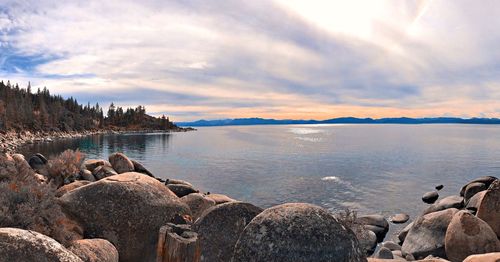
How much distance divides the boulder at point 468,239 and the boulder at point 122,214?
1152 centimetres

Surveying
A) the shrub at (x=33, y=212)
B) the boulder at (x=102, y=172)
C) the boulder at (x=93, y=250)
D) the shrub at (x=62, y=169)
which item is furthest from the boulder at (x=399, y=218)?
the shrub at (x=33, y=212)

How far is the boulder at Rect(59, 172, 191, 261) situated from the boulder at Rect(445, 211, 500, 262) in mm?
11521

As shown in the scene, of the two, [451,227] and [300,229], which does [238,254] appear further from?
[451,227]

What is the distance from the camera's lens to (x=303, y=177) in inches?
1823

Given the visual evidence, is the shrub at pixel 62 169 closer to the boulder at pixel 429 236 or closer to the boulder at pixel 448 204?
the boulder at pixel 429 236

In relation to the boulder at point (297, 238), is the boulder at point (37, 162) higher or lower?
lower

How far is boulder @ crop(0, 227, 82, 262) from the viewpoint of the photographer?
16.6ft

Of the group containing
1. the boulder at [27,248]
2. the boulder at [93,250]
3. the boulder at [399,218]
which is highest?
the boulder at [27,248]

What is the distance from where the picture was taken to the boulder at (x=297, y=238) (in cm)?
535

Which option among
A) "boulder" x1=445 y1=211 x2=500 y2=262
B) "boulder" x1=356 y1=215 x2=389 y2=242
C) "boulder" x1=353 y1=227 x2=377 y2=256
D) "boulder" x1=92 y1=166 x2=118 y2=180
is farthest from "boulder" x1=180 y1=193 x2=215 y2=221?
"boulder" x1=356 y1=215 x2=389 y2=242

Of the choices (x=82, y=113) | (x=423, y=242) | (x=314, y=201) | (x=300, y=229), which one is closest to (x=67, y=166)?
(x=300, y=229)

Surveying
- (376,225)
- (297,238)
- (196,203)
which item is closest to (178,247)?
(297,238)

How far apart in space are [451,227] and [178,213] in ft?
37.4

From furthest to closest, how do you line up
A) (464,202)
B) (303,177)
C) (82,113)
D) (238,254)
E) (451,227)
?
1. (82,113)
2. (303,177)
3. (464,202)
4. (451,227)
5. (238,254)
